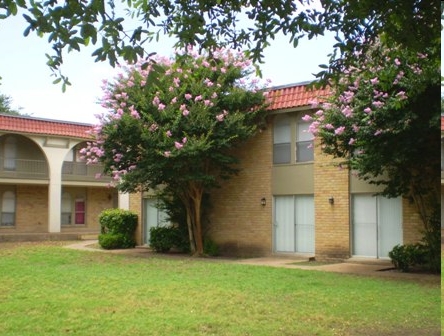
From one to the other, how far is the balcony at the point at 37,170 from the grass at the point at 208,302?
1828 cm

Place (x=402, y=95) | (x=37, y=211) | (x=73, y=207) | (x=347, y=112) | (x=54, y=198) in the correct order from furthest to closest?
(x=73, y=207) → (x=37, y=211) → (x=54, y=198) → (x=347, y=112) → (x=402, y=95)

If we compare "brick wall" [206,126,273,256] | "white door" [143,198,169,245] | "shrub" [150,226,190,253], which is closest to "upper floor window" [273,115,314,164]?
"brick wall" [206,126,273,256]

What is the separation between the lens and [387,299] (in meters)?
10.1

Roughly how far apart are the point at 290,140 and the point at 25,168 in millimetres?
18980

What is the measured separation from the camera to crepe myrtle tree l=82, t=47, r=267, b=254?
57.9 ft

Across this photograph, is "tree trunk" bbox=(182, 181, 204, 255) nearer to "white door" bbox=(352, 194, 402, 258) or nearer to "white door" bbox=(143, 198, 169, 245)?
"white door" bbox=(143, 198, 169, 245)

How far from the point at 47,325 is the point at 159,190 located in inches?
534

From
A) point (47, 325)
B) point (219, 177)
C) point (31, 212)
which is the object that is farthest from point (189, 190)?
point (31, 212)

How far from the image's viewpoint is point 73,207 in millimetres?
35156

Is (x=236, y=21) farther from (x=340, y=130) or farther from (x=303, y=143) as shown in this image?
(x=303, y=143)

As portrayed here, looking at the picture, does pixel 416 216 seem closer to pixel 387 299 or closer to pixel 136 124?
pixel 387 299

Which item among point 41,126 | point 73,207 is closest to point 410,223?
point 41,126

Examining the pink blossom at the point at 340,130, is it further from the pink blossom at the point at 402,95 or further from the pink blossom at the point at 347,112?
the pink blossom at the point at 402,95

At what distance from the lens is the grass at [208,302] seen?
7.68 m
